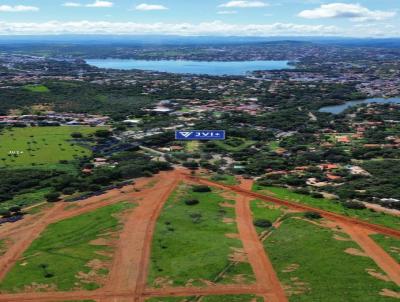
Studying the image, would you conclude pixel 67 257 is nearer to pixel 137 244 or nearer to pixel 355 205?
pixel 137 244

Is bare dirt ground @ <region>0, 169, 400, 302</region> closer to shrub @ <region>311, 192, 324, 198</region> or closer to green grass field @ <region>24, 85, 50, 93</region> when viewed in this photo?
shrub @ <region>311, 192, 324, 198</region>

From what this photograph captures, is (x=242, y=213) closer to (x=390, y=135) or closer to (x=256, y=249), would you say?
(x=256, y=249)

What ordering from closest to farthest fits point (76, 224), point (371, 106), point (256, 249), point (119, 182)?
point (256, 249)
point (76, 224)
point (119, 182)
point (371, 106)

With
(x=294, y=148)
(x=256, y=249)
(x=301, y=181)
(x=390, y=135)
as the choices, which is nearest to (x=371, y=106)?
(x=390, y=135)

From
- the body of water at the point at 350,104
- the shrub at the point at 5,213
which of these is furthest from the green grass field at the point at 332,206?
the body of water at the point at 350,104

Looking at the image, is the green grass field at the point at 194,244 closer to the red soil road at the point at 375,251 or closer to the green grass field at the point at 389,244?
the red soil road at the point at 375,251

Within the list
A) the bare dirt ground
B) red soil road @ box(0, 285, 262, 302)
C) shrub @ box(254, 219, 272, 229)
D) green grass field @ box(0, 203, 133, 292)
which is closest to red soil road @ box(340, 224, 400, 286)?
the bare dirt ground
